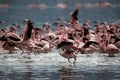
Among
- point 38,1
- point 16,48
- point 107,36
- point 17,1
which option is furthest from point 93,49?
point 17,1

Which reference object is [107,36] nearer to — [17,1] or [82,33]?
[82,33]

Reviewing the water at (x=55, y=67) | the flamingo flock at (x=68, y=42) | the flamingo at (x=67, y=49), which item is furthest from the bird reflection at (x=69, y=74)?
the flamingo flock at (x=68, y=42)

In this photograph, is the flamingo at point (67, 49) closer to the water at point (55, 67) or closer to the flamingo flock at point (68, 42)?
the flamingo flock at point (68, 42)

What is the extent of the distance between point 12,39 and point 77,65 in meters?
4.41

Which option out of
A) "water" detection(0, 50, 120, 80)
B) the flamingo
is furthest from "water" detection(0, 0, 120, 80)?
the flamingo

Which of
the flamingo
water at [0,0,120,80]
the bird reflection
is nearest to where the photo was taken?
the bird reflection

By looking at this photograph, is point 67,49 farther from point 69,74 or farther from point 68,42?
point 69,74

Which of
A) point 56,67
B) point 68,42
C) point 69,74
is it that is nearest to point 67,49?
point 68,42

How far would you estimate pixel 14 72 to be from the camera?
20891 millimetres

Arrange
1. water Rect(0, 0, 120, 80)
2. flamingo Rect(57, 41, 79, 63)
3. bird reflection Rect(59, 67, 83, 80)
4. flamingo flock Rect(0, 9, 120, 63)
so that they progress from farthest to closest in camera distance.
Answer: flamingo flock Rect(0, 9, 120, 63)
flamingo Rect(57, 41, 79, 63)
water Rect(0, 0, 120, 80)
bird reflection Rect(59, 67, 83, 80)

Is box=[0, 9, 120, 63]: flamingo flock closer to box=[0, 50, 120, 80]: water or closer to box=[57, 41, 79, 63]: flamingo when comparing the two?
box=[57, 41, 79, 63]: flamingo

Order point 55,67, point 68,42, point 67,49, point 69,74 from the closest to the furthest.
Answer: point 69,74, point 55,67, point 68,42, point 67,49

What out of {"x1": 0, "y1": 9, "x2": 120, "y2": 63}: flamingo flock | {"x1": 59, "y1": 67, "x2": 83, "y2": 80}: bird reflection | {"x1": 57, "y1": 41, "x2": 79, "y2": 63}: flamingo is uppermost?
{"x1": 0, "y1": 9, "x2": 120, "y2": 63}: flamingo flock

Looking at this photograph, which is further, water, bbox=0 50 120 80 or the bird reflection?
water, bbox=0 50 120 80
